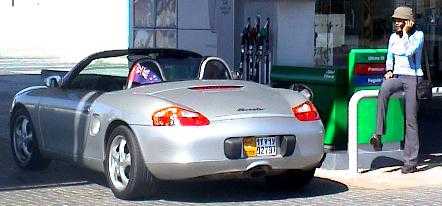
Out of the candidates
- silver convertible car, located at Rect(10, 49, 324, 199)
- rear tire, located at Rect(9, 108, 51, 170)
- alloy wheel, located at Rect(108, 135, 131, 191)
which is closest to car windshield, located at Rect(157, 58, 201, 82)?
silver convertible car, located at Rect(10, 49, 324, 199)

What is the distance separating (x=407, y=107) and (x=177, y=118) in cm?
283

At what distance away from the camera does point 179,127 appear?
8211 millimetres

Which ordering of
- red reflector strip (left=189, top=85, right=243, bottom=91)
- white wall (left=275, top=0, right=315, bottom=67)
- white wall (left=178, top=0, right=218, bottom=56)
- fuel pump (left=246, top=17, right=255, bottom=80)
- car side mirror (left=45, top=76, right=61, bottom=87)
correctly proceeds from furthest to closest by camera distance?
white wall (left=178, top=0, right=218, bottom=56), fuel pump (left=246, top=17, right=255, bottom=80), white wall (left=275, top=0, right=315, bottom=67), car side mirror (left=45, top=76, right=61, bottom=87), red reflector strip (left=189, top=85, right=243, bottom=91)

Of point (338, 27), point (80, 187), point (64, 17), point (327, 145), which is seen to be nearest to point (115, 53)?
point (80, 187)

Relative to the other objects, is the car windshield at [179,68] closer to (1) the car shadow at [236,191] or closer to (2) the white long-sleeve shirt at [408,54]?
(1) the car shadow at [236,191]

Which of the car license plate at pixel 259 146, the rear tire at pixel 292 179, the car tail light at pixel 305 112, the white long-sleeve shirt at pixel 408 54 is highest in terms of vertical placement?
the white long-sleeve shirt at pixel 408 54

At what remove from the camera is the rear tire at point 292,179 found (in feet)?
29.8

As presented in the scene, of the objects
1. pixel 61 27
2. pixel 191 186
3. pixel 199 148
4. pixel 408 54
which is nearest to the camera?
pixel 199 148

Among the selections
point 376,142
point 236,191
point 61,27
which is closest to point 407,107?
point 376,142

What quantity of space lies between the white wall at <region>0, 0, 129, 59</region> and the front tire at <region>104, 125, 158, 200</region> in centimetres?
2807

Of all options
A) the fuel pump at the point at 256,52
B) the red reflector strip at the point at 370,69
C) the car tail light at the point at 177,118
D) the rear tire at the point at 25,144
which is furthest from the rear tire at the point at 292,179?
the fuel pump at the point at 256,52

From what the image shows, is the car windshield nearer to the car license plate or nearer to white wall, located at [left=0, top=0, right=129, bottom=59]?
the car license plate

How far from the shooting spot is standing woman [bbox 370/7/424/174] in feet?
32.5

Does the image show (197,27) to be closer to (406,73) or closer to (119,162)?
(406,73)
